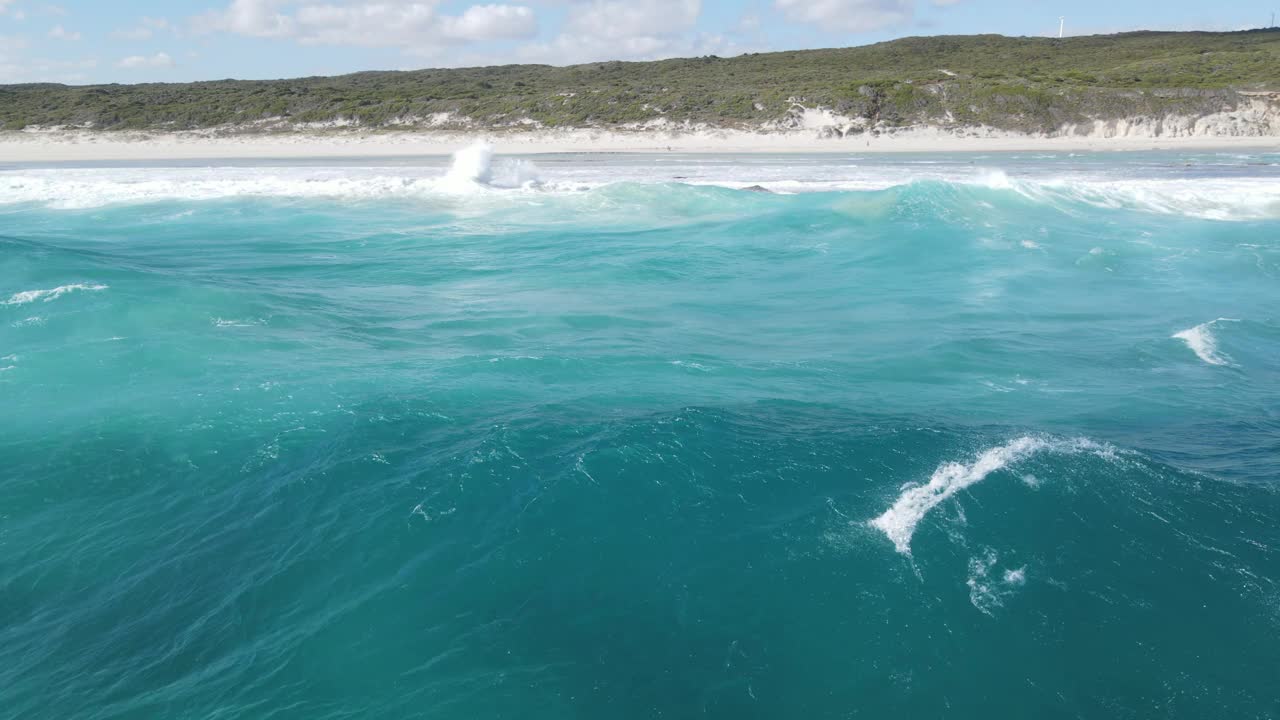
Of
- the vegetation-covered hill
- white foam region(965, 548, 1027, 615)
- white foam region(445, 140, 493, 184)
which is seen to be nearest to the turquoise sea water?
white foam region(965, 548, 1027, 615)

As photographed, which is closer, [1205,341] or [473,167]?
[1205,341]

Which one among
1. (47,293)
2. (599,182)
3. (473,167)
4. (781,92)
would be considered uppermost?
(781,92)

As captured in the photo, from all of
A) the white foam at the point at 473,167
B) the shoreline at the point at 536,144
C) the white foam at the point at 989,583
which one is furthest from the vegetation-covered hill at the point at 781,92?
the white foam at the point at 989,583

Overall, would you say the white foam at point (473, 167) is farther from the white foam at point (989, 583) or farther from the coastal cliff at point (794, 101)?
the white foam at point (989, 583)

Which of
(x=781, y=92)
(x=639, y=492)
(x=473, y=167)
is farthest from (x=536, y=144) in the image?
(x=639, y=492)

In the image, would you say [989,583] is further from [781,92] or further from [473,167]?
[781,92]

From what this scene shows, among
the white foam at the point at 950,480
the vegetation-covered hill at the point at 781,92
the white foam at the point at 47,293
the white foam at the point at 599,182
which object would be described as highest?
the vegetation-covered hill at the point at 781,92

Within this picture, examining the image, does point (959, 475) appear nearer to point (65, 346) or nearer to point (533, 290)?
point (533, 290)

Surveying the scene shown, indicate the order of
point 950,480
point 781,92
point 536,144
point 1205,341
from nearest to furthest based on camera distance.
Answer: point 950,480 → point 1205,341 → point 536,144 → point 781,92
